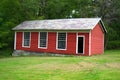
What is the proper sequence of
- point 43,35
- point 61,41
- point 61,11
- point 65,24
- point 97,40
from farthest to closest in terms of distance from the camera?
point 61,11 → point 43,35 → point 65,24 → point 97,40 → point 61,41

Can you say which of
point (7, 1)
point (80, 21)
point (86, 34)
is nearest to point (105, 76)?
point (86, 34)

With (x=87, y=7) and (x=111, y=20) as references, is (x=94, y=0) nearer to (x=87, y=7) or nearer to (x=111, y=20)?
(x=87, y=7)

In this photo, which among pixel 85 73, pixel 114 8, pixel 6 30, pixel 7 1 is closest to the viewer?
pixel 85 73

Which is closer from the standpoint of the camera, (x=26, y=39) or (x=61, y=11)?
(x=26, y=39)

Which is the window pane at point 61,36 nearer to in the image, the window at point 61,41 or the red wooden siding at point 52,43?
the window at point 61,41

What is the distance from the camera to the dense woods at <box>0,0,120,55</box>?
1455 inches

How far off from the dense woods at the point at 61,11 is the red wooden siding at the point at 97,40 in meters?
10.8

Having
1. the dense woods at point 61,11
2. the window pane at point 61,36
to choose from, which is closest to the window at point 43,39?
the window pane at point 61,36

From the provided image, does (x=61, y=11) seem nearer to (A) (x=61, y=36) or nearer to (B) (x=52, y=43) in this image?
(B) (x=52, y=43)

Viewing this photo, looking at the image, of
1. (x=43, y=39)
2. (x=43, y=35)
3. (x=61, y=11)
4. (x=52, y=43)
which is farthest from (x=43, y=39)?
(x=61, y=11)

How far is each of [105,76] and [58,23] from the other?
1792 centimetres

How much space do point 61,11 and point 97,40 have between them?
605 inches

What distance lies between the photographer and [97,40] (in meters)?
29.8

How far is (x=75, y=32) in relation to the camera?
2834 centimetres
